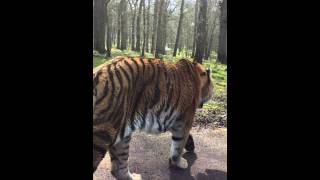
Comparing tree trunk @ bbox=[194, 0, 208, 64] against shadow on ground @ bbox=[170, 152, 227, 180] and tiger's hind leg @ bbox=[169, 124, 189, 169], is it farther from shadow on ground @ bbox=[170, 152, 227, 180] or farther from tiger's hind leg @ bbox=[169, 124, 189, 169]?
shadow on ground @ bbox=[170, 152, 227, 180]

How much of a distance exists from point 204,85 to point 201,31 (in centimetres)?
39

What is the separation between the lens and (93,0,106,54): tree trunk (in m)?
2.98

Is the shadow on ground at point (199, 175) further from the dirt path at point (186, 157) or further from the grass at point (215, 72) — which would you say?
the grass at point (215, 72)

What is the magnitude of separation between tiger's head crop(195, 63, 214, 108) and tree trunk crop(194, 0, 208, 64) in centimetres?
7

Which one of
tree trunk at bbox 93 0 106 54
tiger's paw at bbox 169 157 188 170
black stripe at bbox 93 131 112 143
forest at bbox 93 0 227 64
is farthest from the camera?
tiger's paw at bbox 169 157 188 170

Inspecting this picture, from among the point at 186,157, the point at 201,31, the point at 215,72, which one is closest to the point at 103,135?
the point at 186,157

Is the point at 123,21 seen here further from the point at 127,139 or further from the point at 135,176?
the point at 135,176

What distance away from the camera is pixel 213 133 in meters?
3.25

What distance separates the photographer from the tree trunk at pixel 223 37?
3.19 metres

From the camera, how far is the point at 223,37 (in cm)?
319

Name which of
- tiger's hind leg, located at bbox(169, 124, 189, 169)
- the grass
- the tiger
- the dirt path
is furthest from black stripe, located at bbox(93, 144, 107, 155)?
the grass
